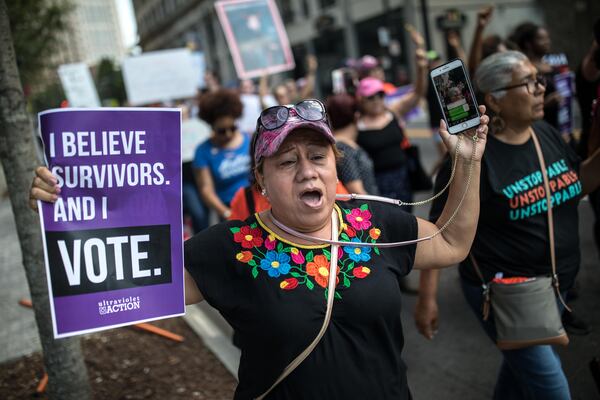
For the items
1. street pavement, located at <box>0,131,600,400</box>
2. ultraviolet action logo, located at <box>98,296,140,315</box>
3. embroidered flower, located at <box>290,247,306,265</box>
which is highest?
embroidered flower, located at <box>290,247,306,265</box>

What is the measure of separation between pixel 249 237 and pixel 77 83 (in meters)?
6.87

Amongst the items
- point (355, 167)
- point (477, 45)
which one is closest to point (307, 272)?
point (355, 167)

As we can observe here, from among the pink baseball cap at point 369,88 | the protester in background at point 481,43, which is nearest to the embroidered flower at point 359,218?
the protester in background at point 481,43

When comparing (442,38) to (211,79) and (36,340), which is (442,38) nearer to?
(211,79)

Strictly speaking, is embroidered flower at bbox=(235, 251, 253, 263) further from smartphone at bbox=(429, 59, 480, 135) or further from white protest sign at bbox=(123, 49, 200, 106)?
white protest sign at bbox=(123, 49, 200, 106)

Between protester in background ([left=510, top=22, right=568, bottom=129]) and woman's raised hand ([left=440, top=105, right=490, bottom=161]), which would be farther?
protester in background ([left=510, top=22, right=568, bottom=129])

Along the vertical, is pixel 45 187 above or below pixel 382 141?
above

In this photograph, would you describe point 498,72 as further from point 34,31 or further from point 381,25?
point 381,25

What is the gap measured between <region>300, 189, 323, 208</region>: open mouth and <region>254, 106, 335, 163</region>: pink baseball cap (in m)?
0.17

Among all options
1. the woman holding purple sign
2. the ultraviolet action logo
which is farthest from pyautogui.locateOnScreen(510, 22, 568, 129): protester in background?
the ultraviolet action logo

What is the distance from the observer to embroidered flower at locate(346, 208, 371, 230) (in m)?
1.92

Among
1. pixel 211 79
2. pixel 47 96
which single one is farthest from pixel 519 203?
pixel 47 96

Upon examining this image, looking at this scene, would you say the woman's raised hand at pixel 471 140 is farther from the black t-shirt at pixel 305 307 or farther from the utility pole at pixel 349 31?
the utility pole at pixel 349 31

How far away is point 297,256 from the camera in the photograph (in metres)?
1.80
